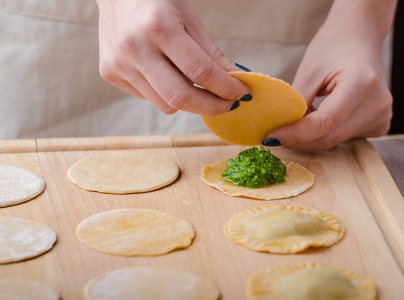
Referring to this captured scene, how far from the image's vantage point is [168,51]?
1.55 meters

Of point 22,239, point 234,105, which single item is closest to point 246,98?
point 234,105

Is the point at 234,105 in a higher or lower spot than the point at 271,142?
higher

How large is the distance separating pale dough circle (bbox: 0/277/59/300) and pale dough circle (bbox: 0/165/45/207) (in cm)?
41

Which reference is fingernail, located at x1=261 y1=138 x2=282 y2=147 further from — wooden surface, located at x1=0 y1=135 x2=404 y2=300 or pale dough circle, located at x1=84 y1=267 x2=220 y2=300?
pale dough circle, located at x1=84 y1=267 x2=220 y2=300

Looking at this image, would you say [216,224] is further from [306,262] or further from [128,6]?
[128,6]

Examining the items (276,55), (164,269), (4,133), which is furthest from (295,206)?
(4,133)

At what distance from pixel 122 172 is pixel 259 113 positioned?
52 cm

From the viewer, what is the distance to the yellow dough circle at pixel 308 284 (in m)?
1.19

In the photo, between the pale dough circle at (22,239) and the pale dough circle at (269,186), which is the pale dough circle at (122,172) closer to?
the pale dough circle at (269,186)

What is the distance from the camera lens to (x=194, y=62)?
152 cm

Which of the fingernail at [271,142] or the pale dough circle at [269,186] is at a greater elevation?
the fingernail at [271,142]

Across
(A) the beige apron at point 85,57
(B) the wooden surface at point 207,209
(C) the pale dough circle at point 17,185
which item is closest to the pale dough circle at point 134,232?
(B) the wooden surface at point 207,209

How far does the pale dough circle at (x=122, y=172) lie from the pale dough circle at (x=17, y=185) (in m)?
0.12

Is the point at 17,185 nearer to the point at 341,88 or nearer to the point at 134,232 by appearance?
the point at 134,232
